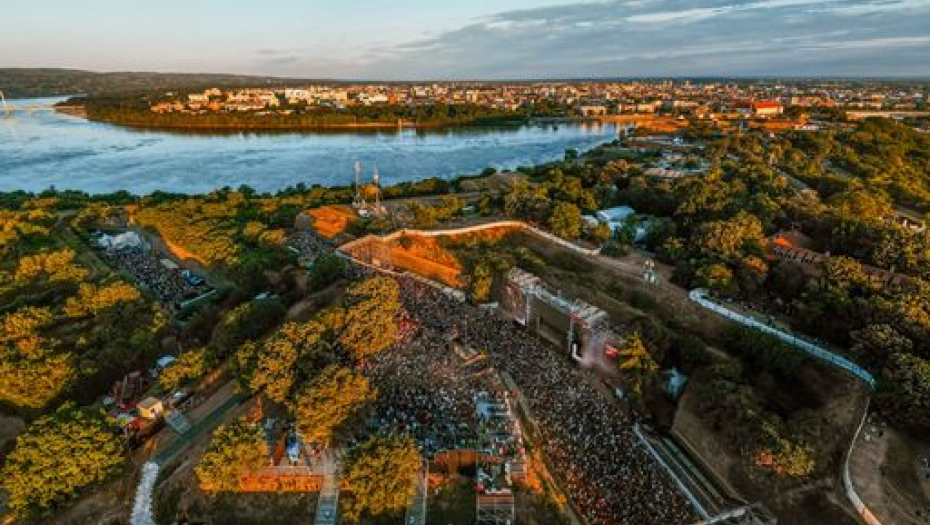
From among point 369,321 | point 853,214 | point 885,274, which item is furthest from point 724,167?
point 369,321

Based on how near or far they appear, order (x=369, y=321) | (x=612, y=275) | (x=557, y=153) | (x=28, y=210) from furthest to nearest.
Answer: (x=557, y=153), (x=28, y=210), (x=612, y=275), (x=369, y=321)

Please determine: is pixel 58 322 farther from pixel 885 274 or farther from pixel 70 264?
pixel 885 274

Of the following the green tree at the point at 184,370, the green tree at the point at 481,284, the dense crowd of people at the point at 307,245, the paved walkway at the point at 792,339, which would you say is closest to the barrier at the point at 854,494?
the paved walkway at the point at 792,339

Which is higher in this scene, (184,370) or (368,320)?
(368,320)

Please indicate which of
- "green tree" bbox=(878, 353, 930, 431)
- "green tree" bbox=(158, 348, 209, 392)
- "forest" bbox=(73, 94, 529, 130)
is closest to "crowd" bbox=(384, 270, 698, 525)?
"green tree" bbox=(878, 353, 930, 431)

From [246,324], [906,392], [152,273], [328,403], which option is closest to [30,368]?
[246,324]

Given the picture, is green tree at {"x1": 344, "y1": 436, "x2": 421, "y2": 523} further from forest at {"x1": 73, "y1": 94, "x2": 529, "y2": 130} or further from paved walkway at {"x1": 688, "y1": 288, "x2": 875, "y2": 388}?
forest at {"x1": 73, "y1": 94, "x2": 529, "y2": 130}

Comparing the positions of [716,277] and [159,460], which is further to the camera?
[716,277]

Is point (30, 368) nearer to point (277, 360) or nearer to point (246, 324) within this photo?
point (246, 324)
